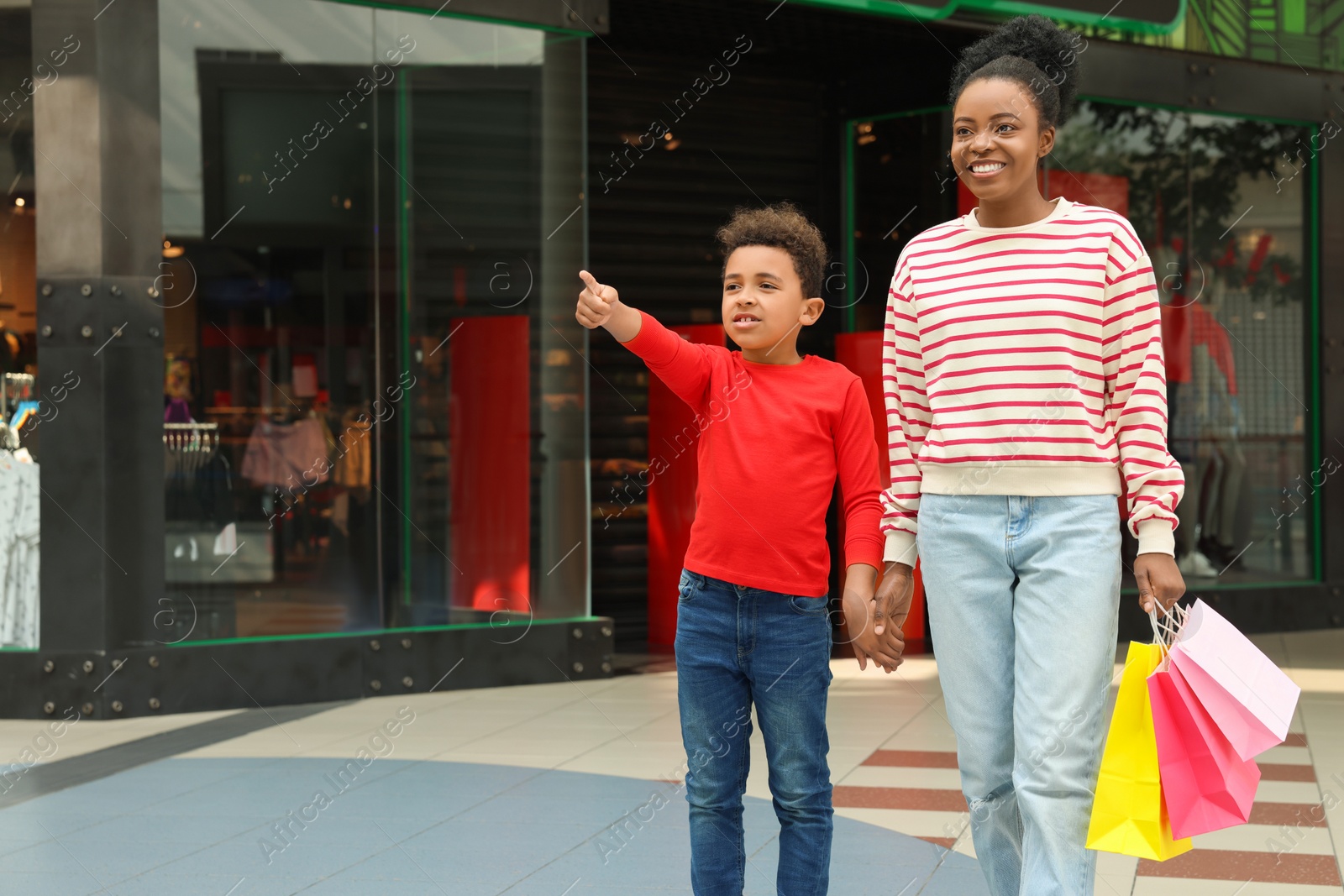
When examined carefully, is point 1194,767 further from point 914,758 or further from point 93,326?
point 93,326

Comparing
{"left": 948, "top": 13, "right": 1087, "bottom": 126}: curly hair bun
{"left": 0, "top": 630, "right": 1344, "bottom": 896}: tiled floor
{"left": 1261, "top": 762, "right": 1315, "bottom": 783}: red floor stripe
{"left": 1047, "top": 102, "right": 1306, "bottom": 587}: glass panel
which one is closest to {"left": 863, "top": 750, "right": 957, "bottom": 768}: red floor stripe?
{"left": 0, "top": 630, "right": 1344, "bottom": 896}: tiled floor

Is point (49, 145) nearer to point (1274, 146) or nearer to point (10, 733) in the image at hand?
point (10, 733)

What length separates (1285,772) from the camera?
564 cm

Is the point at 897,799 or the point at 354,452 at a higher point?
the point at 354,452

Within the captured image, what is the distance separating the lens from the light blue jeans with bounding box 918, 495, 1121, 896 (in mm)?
2615

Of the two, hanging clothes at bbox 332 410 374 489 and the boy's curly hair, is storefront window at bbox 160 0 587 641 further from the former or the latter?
the boy's curly hair

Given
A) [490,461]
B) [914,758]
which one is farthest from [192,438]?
[914,758]

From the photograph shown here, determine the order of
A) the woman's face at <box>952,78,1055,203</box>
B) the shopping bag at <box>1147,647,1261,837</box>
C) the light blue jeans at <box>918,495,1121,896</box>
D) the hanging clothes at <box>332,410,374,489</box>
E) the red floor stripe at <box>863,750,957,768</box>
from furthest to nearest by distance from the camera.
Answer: the hanging clothes at <box>332,410,374,489</box>, the red floor stripe at <box>863,750,957,768</box>, the woman's face at <box>952,78,1055,203</box>, the light blue jeans at <box>918,495,1121,896</box>, the shopping bag at <box>1147,647,1261,837</box>

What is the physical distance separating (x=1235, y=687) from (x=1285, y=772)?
3503 mm

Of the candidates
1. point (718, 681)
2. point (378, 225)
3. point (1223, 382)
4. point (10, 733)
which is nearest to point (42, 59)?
point (378, 225)

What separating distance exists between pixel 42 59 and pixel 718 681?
5492 mm

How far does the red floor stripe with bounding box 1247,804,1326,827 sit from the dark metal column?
495 cm

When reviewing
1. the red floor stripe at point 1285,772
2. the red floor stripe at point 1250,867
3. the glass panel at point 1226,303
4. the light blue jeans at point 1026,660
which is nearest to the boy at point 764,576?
the light blue jeans at point 1026,660

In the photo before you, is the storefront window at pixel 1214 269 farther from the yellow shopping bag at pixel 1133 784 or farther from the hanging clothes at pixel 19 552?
the yellow shopping bag at pixel 1133 784
